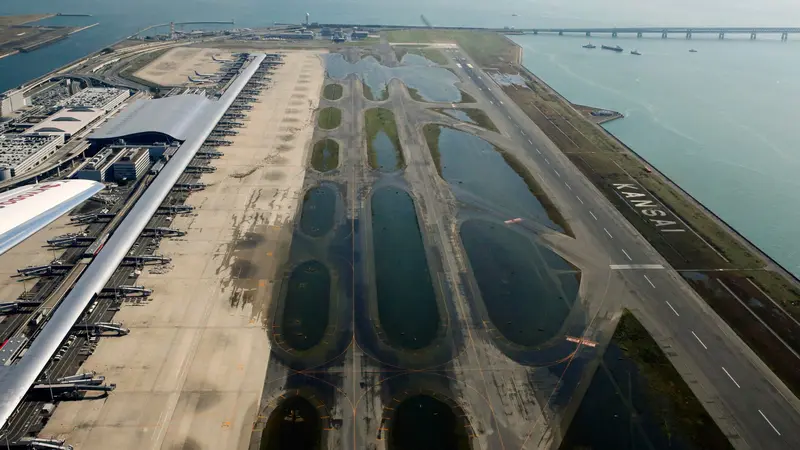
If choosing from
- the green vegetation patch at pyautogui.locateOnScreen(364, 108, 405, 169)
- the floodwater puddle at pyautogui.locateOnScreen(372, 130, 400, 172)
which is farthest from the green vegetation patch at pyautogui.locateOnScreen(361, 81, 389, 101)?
the floodwater puddle at pyautogui.locateOnScreen(372, 130, 400, 172)

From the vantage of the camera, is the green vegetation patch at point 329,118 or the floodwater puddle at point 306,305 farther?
the green vegetation patch at point 329,118

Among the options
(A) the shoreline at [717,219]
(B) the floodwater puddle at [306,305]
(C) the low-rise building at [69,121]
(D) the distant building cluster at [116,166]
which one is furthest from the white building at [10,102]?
(A) the shoreline at [717,219]

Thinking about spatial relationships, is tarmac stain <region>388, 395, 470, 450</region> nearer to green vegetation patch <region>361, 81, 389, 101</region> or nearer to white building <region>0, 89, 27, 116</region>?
green vegetation patch <region>361, 81, 389, 101</region>

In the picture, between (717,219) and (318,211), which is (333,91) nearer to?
(318,211)

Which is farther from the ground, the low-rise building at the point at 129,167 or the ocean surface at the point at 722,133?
the low-rise building at the point at 129,167

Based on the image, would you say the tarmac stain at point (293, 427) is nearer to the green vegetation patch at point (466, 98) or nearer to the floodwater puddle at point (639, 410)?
the floodwater puddle at point (639, 410)

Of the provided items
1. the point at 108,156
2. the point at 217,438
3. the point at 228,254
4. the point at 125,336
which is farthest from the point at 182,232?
the point at 217,438

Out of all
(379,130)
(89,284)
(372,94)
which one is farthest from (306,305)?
(372,94)
